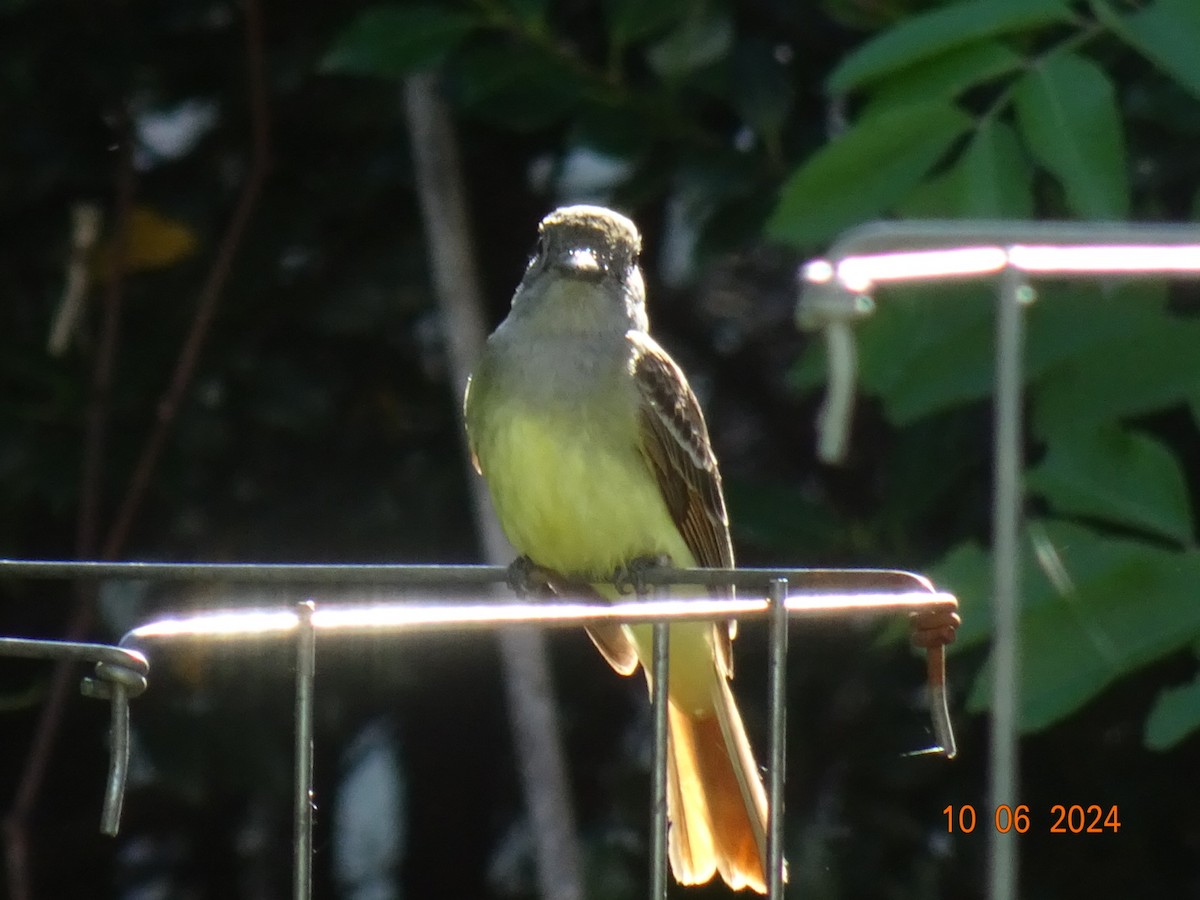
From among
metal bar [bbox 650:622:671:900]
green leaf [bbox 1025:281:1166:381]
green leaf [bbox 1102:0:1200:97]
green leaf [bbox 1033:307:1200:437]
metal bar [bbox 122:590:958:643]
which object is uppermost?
green leaf [bbox 1102:0:1200:97]

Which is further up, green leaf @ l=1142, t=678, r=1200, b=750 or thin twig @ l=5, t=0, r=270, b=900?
thin twig @ l=5, t=0, r=270, b=900

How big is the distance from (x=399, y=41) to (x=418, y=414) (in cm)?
101

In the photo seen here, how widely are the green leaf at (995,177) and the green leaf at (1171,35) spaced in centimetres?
17

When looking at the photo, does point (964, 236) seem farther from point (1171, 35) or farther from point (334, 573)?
point (1171, 35)

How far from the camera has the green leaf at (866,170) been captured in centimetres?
204

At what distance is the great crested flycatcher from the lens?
2590 mm

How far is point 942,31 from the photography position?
2.00 meters

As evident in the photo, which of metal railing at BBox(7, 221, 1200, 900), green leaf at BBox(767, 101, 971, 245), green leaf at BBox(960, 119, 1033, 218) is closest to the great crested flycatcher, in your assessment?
green leaf at BBox(767, 101, 971, 245)

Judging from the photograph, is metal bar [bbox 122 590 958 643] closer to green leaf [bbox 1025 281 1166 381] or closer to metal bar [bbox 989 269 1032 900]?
metal bar [bbox 989 269 1032 900]

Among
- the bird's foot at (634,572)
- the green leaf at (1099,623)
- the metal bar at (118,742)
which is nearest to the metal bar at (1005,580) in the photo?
the metal bar at (118,742)

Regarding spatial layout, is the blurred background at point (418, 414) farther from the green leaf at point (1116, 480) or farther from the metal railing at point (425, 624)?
the metal railing at point (425, 624)

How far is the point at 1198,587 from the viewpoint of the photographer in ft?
6.36

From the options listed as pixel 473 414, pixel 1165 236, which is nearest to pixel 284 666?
pixel 473 414

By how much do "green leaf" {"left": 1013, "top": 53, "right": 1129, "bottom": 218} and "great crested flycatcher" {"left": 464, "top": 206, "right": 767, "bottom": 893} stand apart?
0.82 metres
